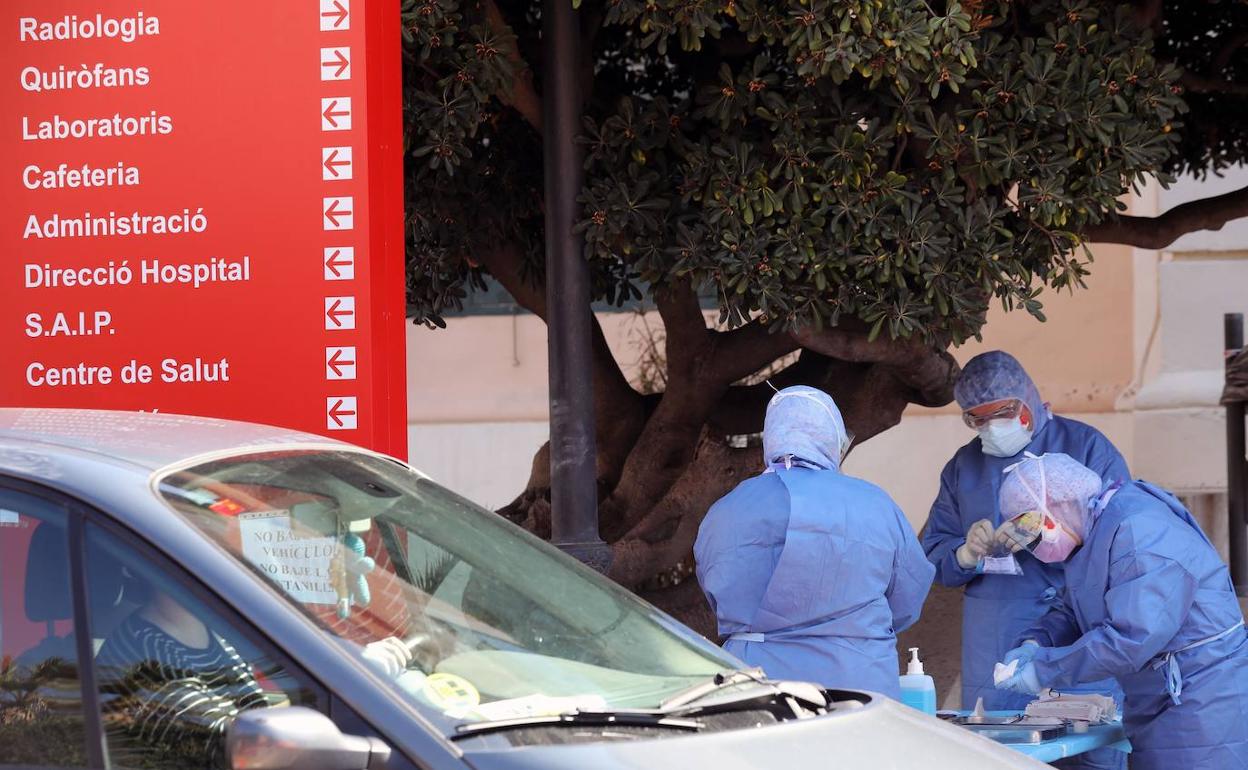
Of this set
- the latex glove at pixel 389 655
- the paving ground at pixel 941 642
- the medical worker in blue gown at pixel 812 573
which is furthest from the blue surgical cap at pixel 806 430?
the paving ground at pixel 941 642

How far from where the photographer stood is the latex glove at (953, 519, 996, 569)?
219 inches

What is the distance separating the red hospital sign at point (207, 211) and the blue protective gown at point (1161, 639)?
2197 mm

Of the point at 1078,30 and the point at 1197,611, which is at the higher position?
the point at 1078,30

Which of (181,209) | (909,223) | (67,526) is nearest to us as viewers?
(67,526)

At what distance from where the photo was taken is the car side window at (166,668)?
240cm

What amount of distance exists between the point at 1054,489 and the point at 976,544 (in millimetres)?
816

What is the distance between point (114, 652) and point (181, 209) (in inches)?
105

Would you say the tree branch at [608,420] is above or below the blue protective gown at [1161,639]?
above

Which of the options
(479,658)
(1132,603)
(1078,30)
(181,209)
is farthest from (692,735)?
(1078,30)

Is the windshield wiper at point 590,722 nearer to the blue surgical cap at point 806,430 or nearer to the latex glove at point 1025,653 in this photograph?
the blue surgical cap at point 806,430

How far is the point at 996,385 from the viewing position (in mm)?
5918

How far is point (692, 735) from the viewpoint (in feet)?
8.25

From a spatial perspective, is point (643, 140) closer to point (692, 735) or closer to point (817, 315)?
point (817, 315)

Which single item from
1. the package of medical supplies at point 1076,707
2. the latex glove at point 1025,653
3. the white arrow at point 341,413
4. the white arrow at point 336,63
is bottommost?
the package of medical supplies at point 1076,707
